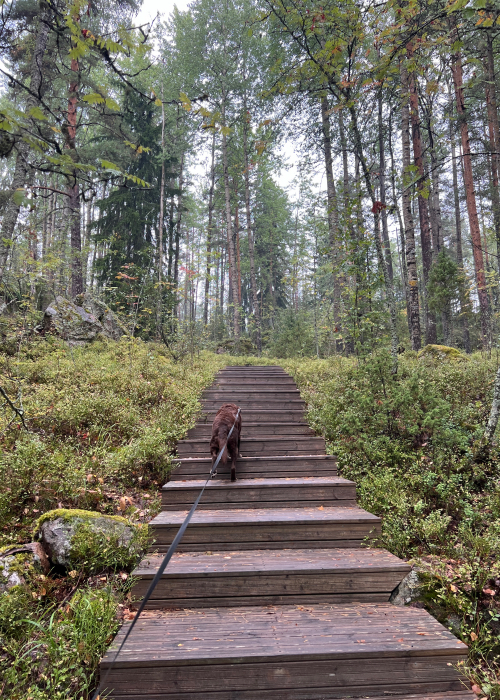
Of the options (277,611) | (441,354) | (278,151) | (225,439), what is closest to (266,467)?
(225,439)

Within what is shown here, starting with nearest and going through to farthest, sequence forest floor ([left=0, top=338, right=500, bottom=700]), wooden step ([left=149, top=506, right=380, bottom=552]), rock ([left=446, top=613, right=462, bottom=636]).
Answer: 1. forest floor ([left=0, top=338, right=500, bottom=700])
2. rock ([left=446, top=613, right=462, bottom=636])
3. wooden step ([left=149, top=506, right=380, bottom=552])

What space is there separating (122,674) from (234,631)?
72 cm

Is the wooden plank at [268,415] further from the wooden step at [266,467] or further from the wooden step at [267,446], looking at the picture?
the wooden step at [266,467]

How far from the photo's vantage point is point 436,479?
383 centimetres

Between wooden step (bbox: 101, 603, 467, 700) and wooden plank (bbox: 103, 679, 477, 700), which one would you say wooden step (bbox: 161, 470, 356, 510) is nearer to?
wooden step (bbox: 101, 603, 467, 700)

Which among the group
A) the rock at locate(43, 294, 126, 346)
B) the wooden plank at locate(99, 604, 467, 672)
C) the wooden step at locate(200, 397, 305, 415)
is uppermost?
the rock at locate(43, 294, 126, 346)

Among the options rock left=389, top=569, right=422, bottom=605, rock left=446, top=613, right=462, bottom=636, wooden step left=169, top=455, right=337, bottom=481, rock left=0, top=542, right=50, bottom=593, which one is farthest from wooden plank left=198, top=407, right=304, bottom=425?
rock left=446, top=613, right=462, bottom=636

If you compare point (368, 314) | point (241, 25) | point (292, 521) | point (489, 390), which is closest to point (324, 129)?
point (241, 25)

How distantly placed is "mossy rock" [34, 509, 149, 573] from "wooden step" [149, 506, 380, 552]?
0.26 m

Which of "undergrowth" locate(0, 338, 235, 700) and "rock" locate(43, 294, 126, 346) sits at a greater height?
"rock" locate(43, 294, 126, 346)

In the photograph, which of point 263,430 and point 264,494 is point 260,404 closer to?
point 263,430

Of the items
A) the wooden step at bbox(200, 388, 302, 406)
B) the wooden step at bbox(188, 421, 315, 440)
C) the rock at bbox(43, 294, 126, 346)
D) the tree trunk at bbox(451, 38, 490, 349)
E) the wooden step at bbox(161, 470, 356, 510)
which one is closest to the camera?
the wooden step at bbox(161, 470, 356, 510)

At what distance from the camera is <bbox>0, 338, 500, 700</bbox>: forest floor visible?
A: 7.14 ft

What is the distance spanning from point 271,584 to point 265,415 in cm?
349
